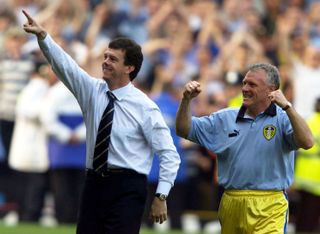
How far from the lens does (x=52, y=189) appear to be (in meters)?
20.5

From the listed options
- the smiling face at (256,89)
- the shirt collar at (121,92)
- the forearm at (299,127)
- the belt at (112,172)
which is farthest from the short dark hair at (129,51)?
the forearm at (299,127)

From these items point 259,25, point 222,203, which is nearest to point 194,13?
point 259,25

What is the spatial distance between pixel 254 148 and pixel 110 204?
1227 millimetres

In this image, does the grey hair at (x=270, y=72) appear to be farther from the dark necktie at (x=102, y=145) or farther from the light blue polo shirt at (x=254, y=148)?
the dark necktie at (x=102, y=145)

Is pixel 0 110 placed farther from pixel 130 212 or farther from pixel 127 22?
pixel 130 212

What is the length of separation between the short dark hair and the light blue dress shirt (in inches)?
8.3

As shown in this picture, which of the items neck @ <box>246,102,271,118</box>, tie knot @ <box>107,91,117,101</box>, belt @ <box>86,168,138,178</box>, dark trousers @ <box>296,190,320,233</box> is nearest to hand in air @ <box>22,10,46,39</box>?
tie knot @ <box>107,91,117,101</box>

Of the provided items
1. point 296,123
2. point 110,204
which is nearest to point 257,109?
point 296,123

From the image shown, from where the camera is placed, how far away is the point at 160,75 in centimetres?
2075

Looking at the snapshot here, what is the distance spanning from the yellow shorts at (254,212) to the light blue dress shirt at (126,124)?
54 cm

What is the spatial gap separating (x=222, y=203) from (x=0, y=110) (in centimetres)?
1050

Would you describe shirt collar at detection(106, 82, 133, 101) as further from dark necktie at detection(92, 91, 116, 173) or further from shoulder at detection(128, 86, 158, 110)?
dark necktie at detection(92, 91, 116, 173)

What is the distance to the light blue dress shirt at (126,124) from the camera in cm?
1059

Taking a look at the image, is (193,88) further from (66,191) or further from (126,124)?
(66,191)
